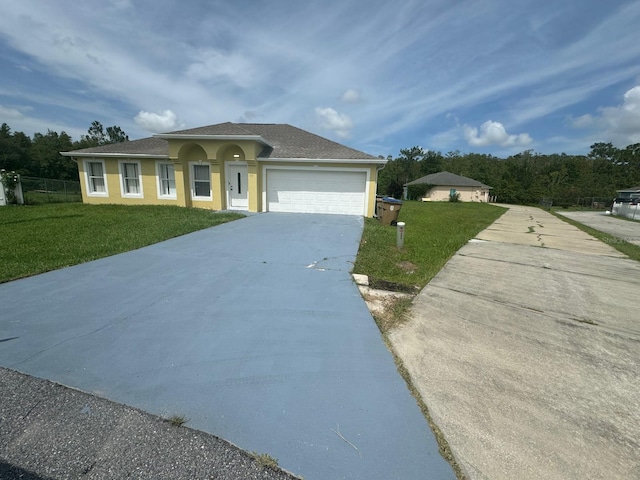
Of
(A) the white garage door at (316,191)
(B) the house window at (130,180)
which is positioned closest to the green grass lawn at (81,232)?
(B) the house window at (130,180)

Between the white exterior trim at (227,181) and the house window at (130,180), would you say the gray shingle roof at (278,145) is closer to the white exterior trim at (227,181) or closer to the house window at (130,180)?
the house window at (130,180)

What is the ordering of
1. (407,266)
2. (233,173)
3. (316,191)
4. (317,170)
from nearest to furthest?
(407,266), (317,170), (316,191), (233,173)

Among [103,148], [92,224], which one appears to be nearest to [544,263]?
[92,224]

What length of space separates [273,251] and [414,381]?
4.60 m

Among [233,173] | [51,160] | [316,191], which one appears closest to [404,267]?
[316,191]

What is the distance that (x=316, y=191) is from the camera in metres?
13.4

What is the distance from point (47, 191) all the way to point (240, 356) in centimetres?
2274

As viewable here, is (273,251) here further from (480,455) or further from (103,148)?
(103,148)

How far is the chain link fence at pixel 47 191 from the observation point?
52.6ft

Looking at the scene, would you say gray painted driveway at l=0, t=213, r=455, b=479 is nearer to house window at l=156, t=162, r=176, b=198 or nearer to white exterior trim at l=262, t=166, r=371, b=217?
white exterior trim at l=262, t=166, r=371, b=217

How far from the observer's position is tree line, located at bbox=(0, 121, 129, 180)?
1423 inches

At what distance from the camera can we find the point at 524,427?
2078 mm

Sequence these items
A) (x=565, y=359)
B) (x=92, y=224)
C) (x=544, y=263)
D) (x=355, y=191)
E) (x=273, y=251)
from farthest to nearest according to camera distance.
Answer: (x=355, y=191)
(x=92, y=224)
(x=544, y=263)
(x=273, y=251)
(x=565, y=359)

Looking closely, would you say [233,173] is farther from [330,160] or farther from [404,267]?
[404,267]
